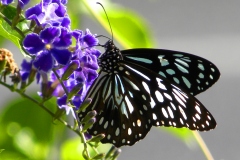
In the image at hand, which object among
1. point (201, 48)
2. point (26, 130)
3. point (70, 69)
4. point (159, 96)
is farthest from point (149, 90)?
point (201, 48)

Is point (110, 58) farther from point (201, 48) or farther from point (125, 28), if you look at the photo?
point (201, 48)

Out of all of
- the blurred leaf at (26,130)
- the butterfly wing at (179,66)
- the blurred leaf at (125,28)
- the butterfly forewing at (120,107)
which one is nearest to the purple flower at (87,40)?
the butterfly forewing at (120,107)

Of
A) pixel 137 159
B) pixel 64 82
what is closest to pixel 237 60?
pixel 137 159

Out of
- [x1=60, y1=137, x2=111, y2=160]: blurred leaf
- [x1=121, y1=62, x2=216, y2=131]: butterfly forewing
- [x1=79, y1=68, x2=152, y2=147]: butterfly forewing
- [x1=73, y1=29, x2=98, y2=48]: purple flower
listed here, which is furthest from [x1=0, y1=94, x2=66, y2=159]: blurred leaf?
[x1=73, y1=29, x2=98, y2=48]: purple flower

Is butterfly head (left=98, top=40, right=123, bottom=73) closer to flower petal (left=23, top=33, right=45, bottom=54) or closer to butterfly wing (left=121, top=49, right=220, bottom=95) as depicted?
butterfly wing (left=121, top=49, right=220, bottom=95)

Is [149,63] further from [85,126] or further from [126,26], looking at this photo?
[85,126]

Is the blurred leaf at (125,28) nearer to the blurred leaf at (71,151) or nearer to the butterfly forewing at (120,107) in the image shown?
the butterfly forewing at (120,107)
